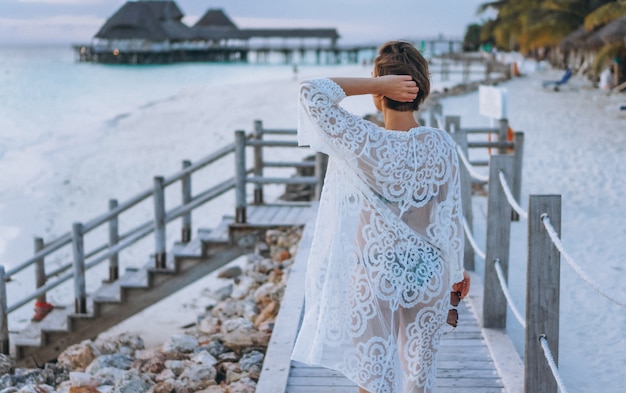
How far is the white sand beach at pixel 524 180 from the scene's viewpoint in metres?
4.97

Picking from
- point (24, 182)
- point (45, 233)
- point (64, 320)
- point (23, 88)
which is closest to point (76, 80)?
point (23, 88)

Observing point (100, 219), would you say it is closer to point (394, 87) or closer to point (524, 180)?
point (394, 87)

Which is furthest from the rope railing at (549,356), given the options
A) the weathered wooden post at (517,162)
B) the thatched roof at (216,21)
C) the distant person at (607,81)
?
the thatched roof at (216,21)

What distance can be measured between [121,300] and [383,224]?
16.2 ft

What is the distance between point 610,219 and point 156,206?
433 cm

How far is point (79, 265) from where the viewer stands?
6367 mm

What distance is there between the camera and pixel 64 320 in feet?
22.5

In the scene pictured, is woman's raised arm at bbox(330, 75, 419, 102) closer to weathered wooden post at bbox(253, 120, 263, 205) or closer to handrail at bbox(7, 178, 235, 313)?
handrail at bbox(7, 178, 235, 313)

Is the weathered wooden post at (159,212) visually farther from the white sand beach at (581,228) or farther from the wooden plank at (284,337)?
the wooden plank at (284,337)

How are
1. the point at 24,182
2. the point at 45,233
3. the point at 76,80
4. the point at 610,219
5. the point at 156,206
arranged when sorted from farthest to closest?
1. the point at 76,80
2. the point at 24,182
3. the point at 45,233
4. the point at 610,219
5. the point at 156,206

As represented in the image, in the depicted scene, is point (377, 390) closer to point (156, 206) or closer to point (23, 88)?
point (156, 206)

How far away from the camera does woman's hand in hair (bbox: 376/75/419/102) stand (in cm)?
218

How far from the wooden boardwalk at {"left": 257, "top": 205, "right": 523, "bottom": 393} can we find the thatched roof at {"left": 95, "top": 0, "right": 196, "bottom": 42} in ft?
275

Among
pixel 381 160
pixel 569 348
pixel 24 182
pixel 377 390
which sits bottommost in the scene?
pixel 24 182
